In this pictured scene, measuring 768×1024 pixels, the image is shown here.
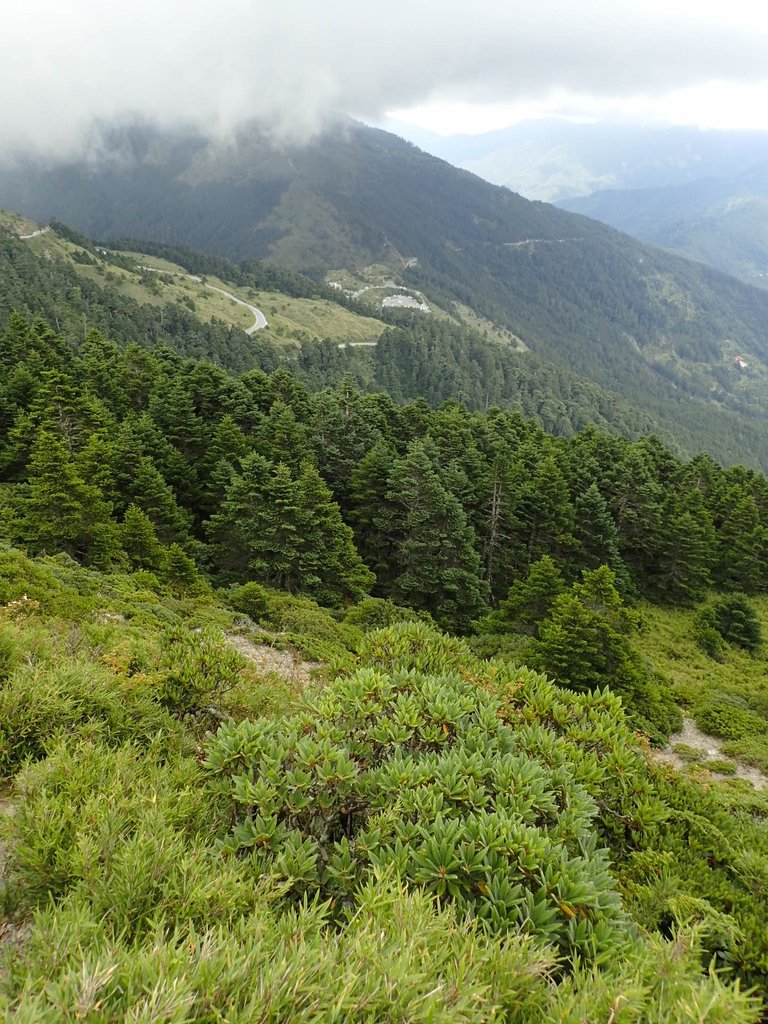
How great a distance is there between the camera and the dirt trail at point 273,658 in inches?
702

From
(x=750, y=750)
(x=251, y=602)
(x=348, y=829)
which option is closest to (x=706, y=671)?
(x=750, y=750)

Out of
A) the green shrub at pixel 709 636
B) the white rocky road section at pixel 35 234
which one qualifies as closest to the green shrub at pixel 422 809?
the green shrub at pixel 709 636

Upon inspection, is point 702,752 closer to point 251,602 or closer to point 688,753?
point 688,753

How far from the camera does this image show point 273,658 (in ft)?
63.4

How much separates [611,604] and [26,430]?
3433 cm

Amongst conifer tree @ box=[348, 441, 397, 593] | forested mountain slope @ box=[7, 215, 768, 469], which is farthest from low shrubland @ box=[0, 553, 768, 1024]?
forested mountain slope @ box=[7, 215, 768, 469]

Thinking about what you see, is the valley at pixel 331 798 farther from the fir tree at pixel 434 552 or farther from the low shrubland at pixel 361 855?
the fir tree at pixel 434 552

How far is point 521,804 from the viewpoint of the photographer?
5.10 meters

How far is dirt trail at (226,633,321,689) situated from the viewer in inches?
702

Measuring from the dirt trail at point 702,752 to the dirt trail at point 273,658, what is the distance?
11922 millimetres

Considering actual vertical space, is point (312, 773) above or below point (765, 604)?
above

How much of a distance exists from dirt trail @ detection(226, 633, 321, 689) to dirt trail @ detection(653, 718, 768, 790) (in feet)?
39.1

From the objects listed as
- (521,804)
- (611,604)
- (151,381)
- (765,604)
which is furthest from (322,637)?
(765,604)

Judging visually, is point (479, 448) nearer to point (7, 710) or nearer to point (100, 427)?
point (100, 427)
